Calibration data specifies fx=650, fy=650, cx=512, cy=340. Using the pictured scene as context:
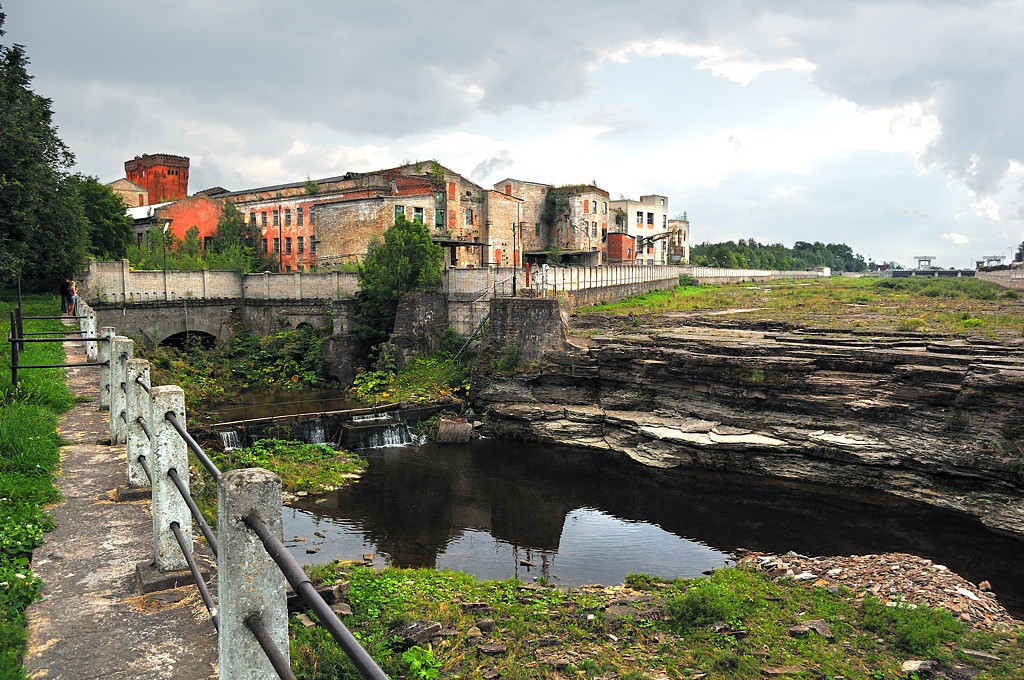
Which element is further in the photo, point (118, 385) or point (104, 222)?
point (104, 222)

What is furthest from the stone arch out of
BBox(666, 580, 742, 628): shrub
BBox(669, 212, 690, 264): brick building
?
BBox(669, 212, 690, 264): brick building

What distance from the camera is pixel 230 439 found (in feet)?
80.3

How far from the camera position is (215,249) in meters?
54.6

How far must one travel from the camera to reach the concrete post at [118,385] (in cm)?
754

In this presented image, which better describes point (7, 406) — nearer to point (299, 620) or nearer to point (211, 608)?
point (299, 620)

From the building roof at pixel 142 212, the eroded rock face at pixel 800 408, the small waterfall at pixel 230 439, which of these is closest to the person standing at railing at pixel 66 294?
the small waterfall at pixel 230 439

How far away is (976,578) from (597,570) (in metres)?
8.73

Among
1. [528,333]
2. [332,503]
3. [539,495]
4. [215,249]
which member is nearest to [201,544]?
[332,503]

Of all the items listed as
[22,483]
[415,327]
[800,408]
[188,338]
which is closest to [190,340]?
[188,338]

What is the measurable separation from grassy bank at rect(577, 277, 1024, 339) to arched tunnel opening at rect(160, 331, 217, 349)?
23.0 meters

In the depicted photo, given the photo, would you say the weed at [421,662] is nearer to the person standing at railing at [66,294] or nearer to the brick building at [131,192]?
the person standing at railing at [66,294]

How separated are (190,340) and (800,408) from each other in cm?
3320

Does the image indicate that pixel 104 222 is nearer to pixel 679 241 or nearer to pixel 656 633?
pixel 656 633

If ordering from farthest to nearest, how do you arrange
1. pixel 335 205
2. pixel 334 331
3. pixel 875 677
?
pixel 335 205 < pixel 334 331 < pixel 875 677
